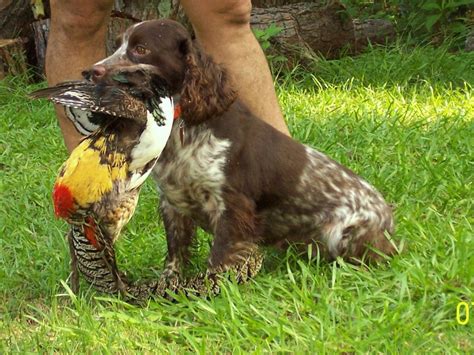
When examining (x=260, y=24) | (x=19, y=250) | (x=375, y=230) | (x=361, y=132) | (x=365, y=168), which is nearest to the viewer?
(x=375, y=230)

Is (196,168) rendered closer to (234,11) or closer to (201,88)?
(201,88)

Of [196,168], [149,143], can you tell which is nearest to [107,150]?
[149,143]

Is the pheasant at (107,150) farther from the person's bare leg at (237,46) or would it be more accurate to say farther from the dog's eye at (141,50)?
the person's bare leg at (237,46)

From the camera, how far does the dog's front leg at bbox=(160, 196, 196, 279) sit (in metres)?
4.05

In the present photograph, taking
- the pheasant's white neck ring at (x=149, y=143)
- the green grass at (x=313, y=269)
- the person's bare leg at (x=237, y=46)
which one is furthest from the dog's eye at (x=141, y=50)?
the person's bare leg at (x=237, y=46)

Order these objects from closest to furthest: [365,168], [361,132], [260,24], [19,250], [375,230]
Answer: [375,230], [19,250], [365,168], [361,132], [260,24]

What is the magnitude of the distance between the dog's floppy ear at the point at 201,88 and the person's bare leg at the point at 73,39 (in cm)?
123

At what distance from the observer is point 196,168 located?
150 inches

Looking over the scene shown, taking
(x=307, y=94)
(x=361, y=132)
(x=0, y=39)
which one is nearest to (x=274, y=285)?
(x=361, y=132)

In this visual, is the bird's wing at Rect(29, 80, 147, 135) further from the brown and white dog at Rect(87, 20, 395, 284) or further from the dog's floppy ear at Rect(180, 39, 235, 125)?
the dog's floppy ear at Rect(180, 39, 235, 125)

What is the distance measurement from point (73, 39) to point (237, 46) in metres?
0.84

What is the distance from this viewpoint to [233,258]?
12.5ft

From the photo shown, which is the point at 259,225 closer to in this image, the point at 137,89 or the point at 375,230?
the point at 375,230

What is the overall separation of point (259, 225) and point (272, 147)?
320 millimetres
